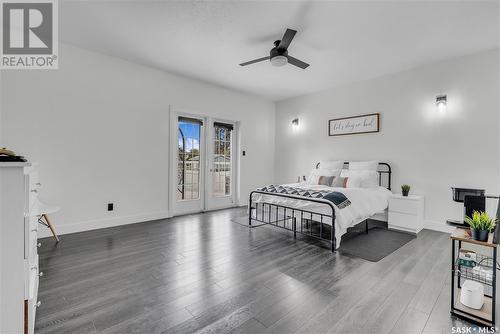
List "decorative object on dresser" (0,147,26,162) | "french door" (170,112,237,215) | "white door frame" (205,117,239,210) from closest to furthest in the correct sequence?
"decorative object on dresser" (0,147,26,162) < "french door" (170,112,237,215) < "white door frame" (205,117,239,210)

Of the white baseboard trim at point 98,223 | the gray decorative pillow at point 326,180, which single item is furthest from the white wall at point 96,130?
the gray decorative pillow at point 326,180

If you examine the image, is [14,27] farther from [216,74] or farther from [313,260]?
[313,260]

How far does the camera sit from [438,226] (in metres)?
3.77

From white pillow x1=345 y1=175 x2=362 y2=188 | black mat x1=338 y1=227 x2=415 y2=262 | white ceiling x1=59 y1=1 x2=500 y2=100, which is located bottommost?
black mat x1=338 y1=227 x2=415 y2=262

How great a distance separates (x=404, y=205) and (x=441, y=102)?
1779mm

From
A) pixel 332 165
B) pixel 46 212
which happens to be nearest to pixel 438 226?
pixel 332 165

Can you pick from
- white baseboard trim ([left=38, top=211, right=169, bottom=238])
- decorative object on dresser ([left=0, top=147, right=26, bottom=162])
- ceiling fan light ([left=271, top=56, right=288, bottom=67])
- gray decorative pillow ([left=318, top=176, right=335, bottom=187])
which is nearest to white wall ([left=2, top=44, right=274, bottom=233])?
white baseboard trim ([left=38, top=211, right=169, bottom=238])

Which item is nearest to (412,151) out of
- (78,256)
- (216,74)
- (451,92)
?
(451,92)

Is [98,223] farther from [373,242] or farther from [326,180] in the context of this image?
[373,242]

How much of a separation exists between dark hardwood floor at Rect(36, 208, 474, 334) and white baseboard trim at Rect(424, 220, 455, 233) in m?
0.69

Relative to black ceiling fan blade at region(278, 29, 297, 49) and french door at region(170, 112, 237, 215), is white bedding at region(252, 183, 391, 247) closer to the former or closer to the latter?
french door at region(170, 112, 237, 215)

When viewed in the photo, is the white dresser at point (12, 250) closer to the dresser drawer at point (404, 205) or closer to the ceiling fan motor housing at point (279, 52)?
the ceiling fan motor housing at point (279, 52)
